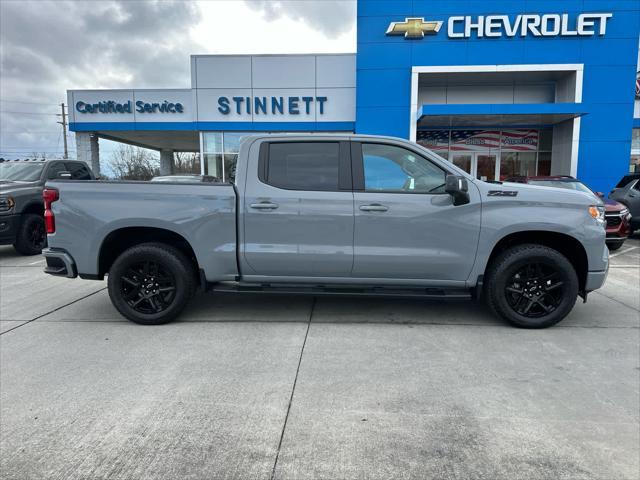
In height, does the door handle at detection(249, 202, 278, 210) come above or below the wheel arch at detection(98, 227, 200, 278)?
above

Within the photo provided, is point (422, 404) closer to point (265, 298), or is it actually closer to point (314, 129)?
point (265, 298)

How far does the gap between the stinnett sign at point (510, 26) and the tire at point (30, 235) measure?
13.8 meters

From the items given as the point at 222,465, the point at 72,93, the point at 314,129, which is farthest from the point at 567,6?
the point at 72,93

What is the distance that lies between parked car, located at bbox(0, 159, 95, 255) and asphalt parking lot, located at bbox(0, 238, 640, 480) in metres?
4.25

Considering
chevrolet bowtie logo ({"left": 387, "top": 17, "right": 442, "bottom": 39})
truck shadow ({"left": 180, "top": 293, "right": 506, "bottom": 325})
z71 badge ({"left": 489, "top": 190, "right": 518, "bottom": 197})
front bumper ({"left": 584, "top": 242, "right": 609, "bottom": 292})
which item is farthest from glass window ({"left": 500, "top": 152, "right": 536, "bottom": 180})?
z71 badge ({"left": 489, "top": 190, "right": 518, "bottom": 197})

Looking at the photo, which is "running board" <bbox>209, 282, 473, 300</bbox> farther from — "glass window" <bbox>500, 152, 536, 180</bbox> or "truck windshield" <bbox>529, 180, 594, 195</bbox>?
"glass window" <bbox>500, 152, 536, 180</bbox>

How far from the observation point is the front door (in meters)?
4.37

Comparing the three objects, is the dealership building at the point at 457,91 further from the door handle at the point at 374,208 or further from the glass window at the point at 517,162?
the door handle at the point at 374,208

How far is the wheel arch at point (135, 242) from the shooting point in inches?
185

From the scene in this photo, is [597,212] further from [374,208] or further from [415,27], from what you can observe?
[415,27]

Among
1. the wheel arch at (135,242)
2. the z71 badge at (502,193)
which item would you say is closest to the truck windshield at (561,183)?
the z71 badge at (502,193)

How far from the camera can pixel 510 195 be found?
4.36m

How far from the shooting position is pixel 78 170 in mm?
10562

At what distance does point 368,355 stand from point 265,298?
2193 mm
